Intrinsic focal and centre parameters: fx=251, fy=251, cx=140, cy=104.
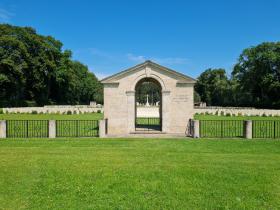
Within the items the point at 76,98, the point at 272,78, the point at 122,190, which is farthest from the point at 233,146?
the point at 76,98

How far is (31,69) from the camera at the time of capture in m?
49.5

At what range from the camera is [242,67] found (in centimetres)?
5644

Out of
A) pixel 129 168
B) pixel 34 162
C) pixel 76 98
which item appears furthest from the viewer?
pixel 76 98

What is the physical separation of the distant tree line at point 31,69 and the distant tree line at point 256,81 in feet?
104

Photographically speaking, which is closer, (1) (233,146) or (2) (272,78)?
(1) (233,146)

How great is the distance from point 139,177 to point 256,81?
5195 cm

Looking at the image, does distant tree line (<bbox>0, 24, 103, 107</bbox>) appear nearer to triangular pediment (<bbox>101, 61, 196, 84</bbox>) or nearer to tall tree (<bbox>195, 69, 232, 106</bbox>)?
triangular pediment (<bbox>101, 61, 196, 84</bbox>)

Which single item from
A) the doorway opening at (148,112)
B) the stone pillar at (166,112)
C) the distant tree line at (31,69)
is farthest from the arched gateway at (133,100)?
the distant tree line at (31,69)

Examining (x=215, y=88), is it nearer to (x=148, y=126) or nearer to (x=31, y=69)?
(x=31, y=69)

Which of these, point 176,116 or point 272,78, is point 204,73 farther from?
point 176,116

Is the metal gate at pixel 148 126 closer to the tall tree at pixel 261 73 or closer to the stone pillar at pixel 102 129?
the stone pillar at pixel 102 129

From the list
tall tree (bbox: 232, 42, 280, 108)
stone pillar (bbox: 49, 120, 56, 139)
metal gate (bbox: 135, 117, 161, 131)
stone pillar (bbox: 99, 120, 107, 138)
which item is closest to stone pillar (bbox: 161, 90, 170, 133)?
metal gate (bbox: 135, 117, 161, 131)

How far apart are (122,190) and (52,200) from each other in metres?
1.61

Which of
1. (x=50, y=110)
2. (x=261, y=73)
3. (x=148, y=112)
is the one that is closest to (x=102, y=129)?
(x=148, y=112)
